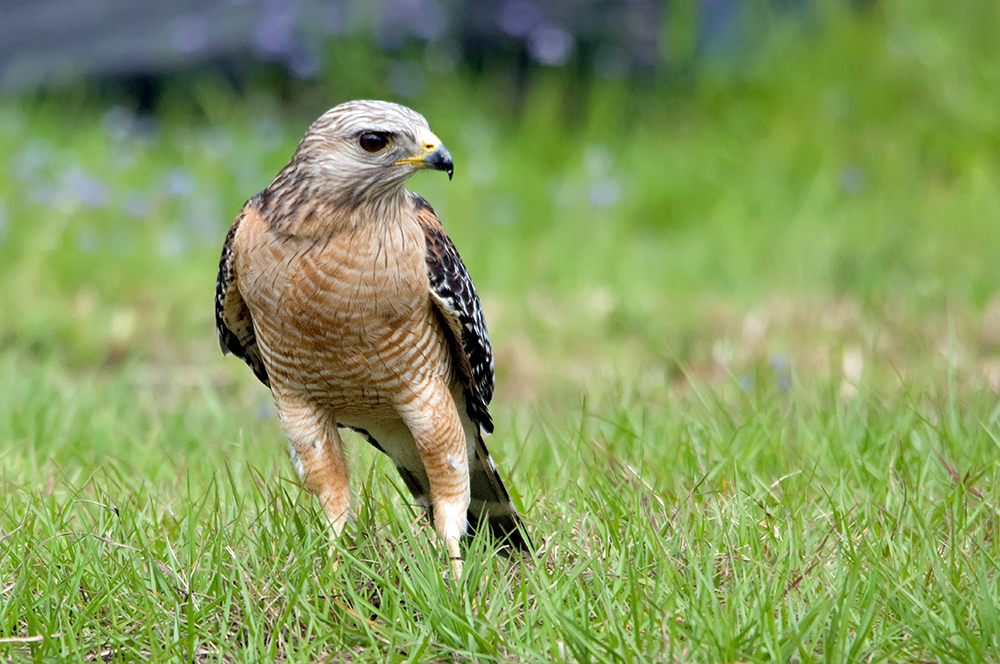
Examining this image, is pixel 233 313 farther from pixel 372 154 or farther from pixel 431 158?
pixel 431 158

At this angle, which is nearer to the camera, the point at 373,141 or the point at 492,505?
the point at 373,141

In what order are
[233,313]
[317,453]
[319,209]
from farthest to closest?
[233,313] → [317,453] → [319,209]

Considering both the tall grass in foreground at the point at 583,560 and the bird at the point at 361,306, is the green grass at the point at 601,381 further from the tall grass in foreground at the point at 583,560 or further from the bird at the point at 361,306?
the bird at the point at 361,306

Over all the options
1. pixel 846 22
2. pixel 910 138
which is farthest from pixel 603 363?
pixel 846 22

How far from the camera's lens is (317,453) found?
3566 millimetres

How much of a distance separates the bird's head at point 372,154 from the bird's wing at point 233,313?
291 millimetres

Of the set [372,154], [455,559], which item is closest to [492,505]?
[455,559]

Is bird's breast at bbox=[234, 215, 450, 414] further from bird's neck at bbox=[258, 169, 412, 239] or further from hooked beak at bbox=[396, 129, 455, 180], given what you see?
hooked beak at bbox=[396, 129, 455, 180]

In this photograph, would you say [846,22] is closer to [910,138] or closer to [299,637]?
[910,138]

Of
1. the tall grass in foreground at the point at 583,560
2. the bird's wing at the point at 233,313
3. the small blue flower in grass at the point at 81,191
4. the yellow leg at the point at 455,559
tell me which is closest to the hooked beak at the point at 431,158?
the bird's wing at the point at 233,313

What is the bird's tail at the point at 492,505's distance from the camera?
11.2 ft

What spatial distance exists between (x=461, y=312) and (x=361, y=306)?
1.14ft

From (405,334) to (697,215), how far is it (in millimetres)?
5574

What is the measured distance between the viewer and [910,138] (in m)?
9.00
